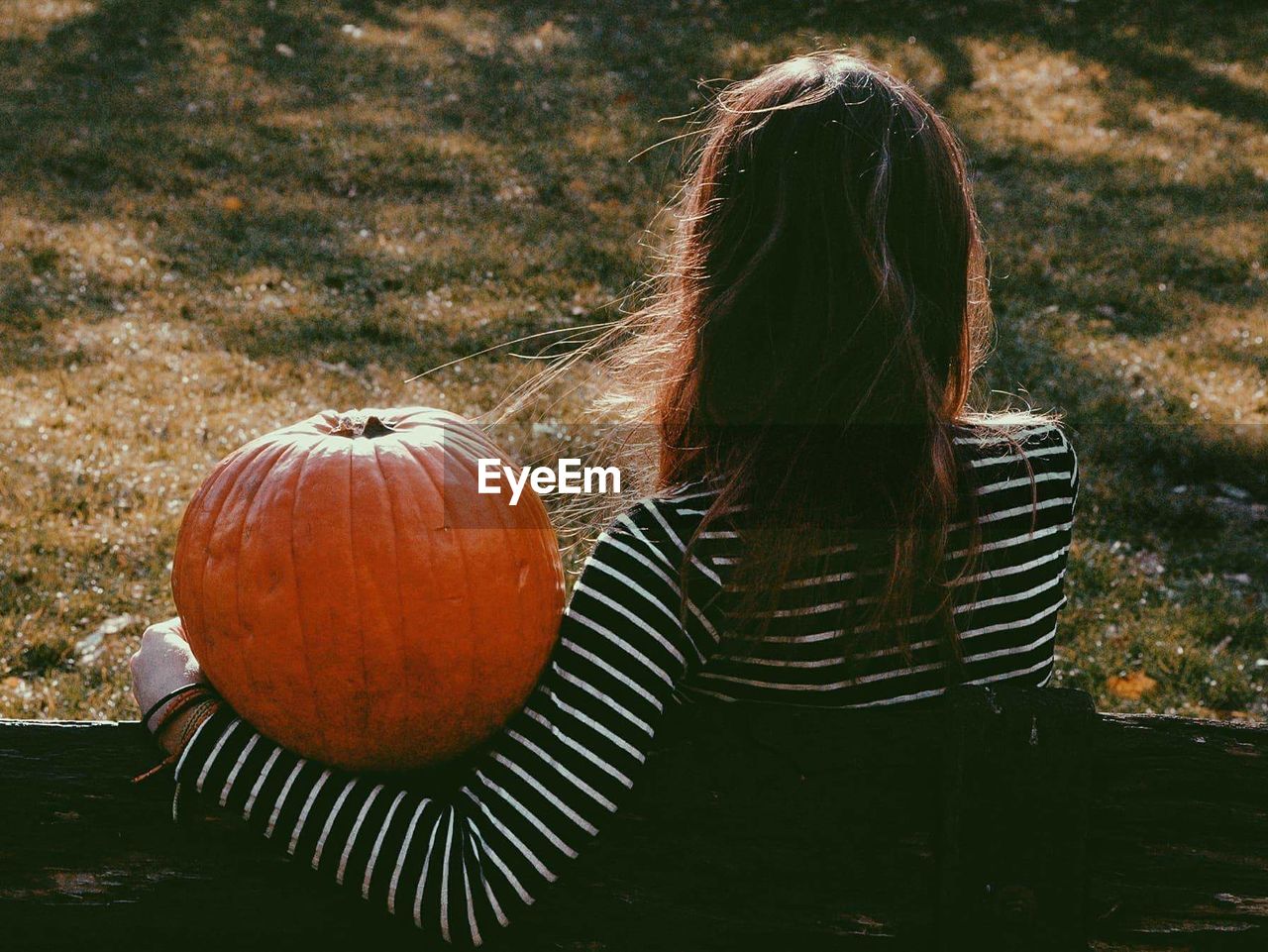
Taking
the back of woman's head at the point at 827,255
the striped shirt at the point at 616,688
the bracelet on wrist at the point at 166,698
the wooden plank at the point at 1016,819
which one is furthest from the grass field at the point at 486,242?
the back of woman's head at the point at 827,255

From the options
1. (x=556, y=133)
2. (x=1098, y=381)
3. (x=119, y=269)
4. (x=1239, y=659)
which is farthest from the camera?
(x=556, y=133)

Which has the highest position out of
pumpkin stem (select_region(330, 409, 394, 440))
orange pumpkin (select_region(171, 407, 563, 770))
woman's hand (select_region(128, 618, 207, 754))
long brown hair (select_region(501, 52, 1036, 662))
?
long brown hair (select_region(501, 52, 1036, 662))

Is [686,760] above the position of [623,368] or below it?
below

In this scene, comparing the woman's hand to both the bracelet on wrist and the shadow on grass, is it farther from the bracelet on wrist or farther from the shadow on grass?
the shadow on grass

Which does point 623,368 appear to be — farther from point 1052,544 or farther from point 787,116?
point 1052,544

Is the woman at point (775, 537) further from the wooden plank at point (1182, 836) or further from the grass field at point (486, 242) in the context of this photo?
the grass field at point (486, 242)

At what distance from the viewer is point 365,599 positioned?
6.17 feet

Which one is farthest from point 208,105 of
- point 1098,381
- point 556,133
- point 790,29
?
point 1098,381

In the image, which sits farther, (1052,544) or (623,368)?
(623,368)

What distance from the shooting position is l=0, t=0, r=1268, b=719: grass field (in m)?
4.52

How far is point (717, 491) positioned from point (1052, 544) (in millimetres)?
571

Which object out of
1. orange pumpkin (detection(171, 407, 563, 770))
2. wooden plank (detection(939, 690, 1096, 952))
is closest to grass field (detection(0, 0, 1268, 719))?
orange pumpkin (detection(171, 407, 563, 770))

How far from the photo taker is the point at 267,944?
5.91 ft

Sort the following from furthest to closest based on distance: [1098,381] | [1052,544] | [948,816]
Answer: [1098,381], [1052,544], [948,816]
